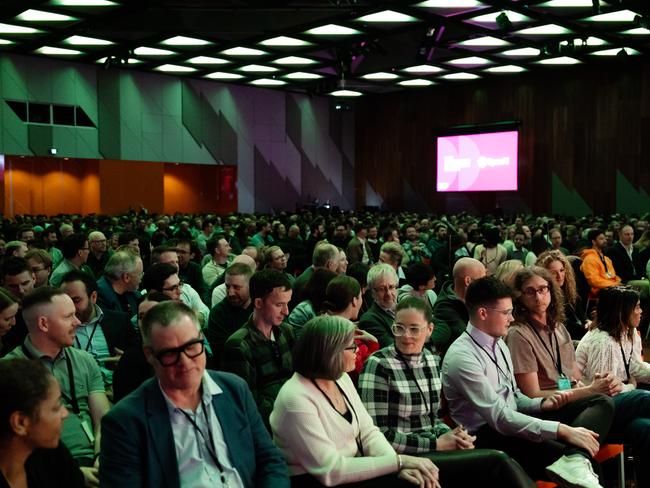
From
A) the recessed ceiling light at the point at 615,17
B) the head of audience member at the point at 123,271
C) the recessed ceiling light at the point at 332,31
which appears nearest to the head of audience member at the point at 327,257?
the head of audience member at the point at 123,271

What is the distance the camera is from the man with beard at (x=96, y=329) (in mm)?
4016

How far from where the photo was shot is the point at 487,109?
23.7 meters

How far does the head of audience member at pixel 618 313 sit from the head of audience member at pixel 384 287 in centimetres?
134

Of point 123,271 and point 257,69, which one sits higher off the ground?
point 257,69

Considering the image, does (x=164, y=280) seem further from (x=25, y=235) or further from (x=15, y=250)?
(x=25, y=235)

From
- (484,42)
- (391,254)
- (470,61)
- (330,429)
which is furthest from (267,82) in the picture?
(330,429)

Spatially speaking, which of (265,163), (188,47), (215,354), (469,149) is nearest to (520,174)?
(469,149)

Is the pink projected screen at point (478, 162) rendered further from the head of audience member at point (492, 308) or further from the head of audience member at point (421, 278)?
the head of audience member at point (492, 308)

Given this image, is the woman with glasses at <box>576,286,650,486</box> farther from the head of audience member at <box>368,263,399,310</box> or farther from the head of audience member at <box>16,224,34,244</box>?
the head of audience member at <box>16,224,34,244</box>

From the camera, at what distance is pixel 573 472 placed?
2996 millimetres

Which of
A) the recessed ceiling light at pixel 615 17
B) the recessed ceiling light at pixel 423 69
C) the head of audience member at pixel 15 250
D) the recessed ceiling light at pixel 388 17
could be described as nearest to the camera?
the head of audience member at pixel 15 250

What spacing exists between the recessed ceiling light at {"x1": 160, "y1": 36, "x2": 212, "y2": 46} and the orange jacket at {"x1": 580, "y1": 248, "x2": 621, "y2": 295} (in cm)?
1237

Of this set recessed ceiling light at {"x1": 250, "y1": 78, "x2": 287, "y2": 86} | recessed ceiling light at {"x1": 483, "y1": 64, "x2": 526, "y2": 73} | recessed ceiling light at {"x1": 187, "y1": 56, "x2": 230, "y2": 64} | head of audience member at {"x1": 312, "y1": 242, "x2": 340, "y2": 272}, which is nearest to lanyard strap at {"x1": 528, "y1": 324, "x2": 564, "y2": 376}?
head of audience member at {"x1": 312, "y1": 242, "x2": 340, "y2": 272}

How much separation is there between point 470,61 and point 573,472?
18.8 m
